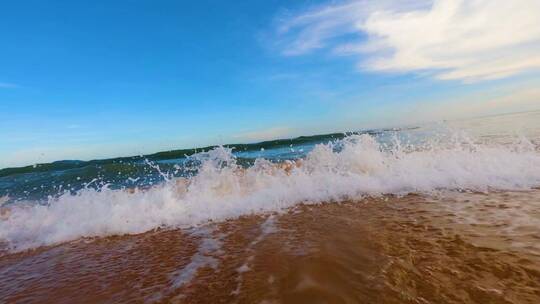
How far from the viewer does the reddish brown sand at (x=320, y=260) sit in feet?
10.4

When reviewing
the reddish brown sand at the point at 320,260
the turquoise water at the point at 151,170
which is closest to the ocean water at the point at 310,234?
the reddish brown sand at the point at 320,260

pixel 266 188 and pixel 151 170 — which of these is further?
pixel 151 170

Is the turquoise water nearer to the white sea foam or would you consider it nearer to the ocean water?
the white sea foam

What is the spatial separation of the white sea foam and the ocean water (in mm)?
38

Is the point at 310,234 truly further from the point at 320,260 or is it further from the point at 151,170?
the point at 151,170

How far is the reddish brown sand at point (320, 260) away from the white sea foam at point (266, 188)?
2.27 ft

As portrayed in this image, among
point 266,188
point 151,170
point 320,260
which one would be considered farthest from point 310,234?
point 151,170

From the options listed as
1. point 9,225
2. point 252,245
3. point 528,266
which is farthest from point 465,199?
point 9,225

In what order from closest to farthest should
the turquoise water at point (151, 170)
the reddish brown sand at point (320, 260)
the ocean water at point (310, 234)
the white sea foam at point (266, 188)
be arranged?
the reddish brown sand at point (320, 260) < the ocean water at point (310, 234) < the white sea foam at point (266, 188) < the turquoise water at point (151, 170)

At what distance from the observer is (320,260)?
3975 millimetres

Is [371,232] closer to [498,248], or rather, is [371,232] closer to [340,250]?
[340,250]

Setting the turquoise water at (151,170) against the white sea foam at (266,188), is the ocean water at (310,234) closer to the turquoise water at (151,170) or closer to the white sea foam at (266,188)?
the white sea foam at (266,188)

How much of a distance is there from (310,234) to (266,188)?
335 cm

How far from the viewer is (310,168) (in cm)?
971
